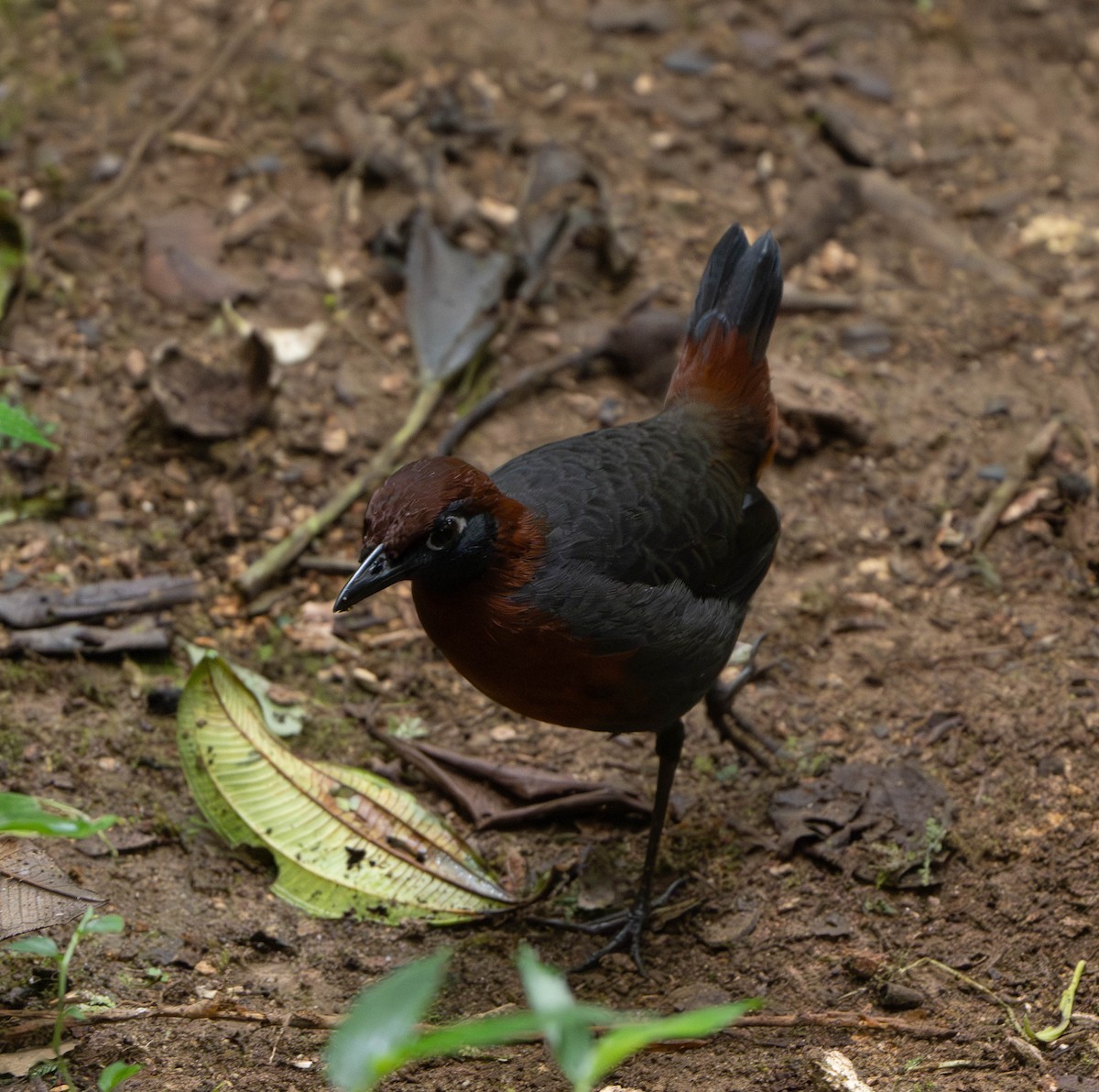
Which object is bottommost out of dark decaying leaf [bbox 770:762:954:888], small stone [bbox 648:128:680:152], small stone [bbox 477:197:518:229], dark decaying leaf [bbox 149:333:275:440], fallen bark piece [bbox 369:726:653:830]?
fallen bark piece [bbox 369:726:653:830]

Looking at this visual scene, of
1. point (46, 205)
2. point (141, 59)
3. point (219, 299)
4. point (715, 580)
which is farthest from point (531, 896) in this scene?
point (141, 59)

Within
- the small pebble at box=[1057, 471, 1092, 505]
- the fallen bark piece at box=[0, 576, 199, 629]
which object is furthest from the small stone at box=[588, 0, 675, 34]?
the fallen bark piece at box=[0, 576, 199, 629]

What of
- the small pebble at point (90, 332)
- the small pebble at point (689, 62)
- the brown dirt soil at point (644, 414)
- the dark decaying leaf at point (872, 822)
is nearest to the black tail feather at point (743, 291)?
the brown dirt soil at point (644, 414)

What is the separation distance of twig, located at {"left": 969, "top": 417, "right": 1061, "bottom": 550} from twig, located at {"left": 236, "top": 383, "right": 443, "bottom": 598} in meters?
2.43

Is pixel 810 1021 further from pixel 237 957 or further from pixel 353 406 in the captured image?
pixel 353 406

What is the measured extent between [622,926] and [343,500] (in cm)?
215

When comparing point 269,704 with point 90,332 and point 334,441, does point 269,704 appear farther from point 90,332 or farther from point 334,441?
point 90,332

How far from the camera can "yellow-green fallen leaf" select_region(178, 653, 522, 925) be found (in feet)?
13.4

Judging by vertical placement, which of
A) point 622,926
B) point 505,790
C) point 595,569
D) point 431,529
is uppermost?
point 431,529

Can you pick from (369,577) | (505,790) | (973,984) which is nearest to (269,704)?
(505,790)

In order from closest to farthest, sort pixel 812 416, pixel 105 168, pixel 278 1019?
1. pixel 278 1019
2. pixel 812 416
3. pixel 105 168

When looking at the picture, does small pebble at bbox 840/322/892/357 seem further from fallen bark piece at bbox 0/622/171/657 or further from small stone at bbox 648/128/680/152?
fallen bark piece at bbox 0/622/171/657

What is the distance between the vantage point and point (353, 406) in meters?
5.97

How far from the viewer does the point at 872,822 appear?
4.31 m
